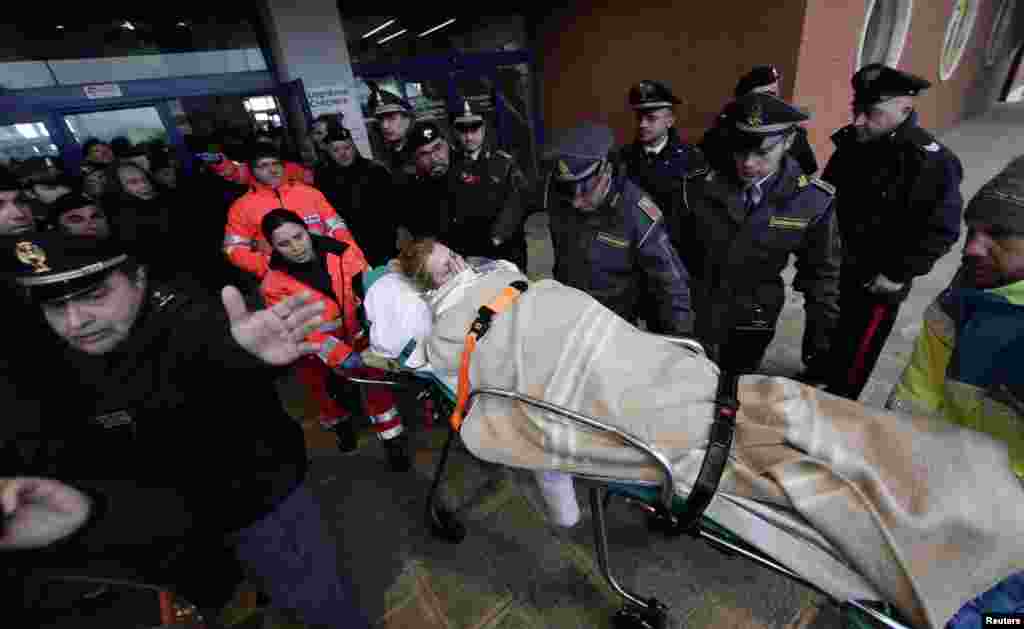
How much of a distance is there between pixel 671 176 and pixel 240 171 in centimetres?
383

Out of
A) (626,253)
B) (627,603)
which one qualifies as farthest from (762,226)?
(627,603)

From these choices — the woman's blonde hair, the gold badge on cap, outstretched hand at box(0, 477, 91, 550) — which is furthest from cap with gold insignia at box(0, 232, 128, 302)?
the woman's blonde hair

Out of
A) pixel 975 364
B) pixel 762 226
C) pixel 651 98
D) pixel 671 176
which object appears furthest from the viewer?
pixel 651 98

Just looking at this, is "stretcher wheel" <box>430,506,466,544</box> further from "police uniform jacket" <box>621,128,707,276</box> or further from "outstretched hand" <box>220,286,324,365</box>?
"police uniform jacket" <box>621,128,707,276</box>

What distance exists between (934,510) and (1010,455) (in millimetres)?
492

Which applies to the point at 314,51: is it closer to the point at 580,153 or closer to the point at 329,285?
the point at 329,285

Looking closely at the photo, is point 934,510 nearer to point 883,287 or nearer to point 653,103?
point 883,287

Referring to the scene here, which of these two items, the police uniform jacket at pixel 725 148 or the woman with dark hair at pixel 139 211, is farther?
the woman with dark hair at pixel 139 211

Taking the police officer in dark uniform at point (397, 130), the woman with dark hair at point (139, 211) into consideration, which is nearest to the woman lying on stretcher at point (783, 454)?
the police officer in dark uniform at point (397, 130)

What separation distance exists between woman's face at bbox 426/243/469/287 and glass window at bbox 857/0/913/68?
27.0 feet

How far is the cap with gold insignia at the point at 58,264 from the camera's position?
3.73ft

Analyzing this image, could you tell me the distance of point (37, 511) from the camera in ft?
2.94

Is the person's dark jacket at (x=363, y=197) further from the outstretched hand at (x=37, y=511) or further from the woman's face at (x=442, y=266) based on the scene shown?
the outstretched hand at (x=37, y=511)

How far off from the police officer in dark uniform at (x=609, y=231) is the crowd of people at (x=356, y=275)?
0.04 ft
